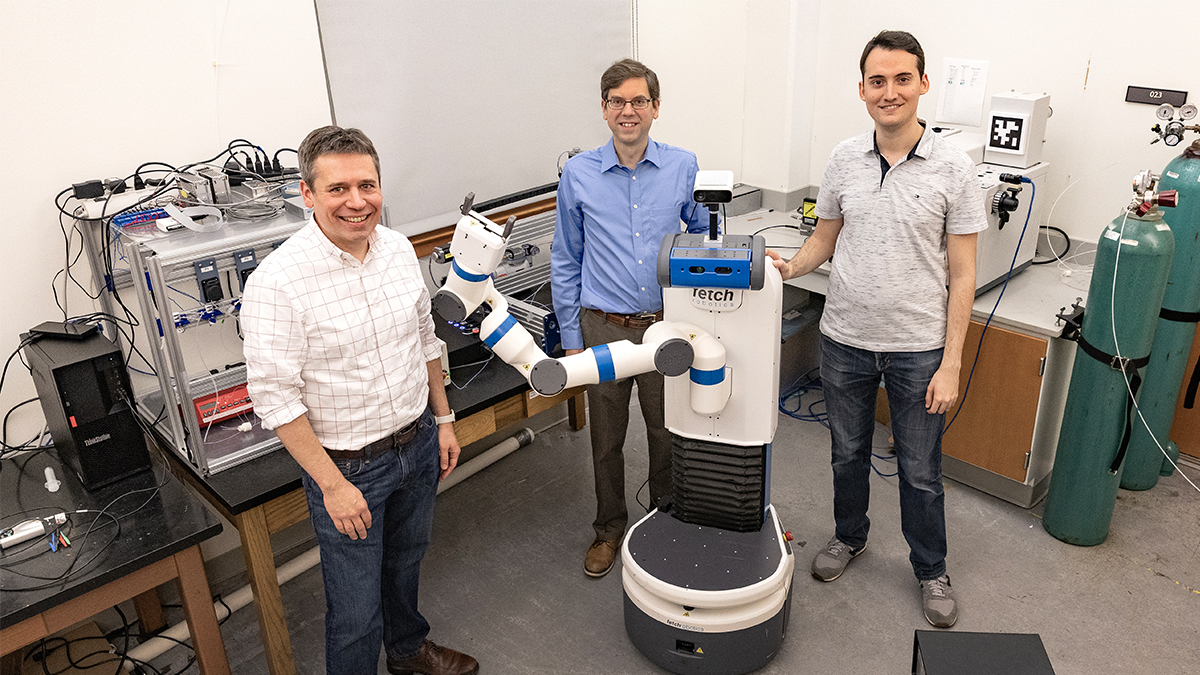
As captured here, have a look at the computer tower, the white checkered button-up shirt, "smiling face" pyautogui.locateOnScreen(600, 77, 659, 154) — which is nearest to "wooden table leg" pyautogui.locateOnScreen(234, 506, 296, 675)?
the computer tower

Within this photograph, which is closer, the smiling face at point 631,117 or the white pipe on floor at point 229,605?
the smiling face at point 631,117

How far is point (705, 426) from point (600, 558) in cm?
75

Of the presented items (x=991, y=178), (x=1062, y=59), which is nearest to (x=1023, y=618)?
(x=991, y=178)

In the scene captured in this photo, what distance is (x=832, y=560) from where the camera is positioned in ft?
8.65

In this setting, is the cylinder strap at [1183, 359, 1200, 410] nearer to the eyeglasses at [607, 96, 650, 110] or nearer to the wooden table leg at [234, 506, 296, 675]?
the eyeglasses at [607, 96, 650, 110]

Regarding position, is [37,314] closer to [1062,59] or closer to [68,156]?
[68,156]

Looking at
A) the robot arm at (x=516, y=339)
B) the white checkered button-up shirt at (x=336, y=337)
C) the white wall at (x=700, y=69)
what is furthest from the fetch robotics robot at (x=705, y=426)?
the white wall at (x=700, y=69)

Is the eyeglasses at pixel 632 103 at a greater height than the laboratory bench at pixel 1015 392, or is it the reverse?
the eyeglasses at pixel 632 103

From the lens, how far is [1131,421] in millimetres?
2633

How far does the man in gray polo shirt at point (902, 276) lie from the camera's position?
2.05m

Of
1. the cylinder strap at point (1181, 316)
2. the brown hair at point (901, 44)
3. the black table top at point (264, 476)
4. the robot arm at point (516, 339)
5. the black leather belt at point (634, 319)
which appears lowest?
the black table top at point (264, 476)

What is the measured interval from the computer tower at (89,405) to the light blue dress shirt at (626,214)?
1223 mm

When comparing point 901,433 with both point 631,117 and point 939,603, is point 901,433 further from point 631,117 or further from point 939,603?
point 631,117

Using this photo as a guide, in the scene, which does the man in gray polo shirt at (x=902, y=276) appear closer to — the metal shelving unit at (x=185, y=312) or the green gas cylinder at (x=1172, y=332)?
the green gas cylinder at (x=1172, y=332)
